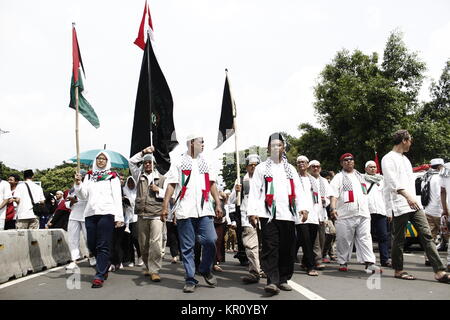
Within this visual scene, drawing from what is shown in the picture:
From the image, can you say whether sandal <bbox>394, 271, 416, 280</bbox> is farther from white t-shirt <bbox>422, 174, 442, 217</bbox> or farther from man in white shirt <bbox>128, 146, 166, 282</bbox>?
man in white shirt <bbox>128, 146, 166, 282</bbox>

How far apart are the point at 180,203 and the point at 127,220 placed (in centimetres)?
297

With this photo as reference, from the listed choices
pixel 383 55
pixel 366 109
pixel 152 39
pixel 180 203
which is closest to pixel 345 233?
pixel 180 203

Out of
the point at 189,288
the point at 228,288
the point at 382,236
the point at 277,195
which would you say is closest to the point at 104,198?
the point at 189,288

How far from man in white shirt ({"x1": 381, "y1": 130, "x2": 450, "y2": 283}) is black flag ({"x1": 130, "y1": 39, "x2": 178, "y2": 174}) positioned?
424 centimetres

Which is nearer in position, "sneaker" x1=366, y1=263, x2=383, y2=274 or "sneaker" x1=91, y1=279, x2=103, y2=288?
"sneaker" x1=91, y1=279, x2=103, y2=288

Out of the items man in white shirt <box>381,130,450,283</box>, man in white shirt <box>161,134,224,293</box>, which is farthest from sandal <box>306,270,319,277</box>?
man in white shirt <box>161,134,224,293</box>

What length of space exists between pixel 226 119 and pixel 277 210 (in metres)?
4.20

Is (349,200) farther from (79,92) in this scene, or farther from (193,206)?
(79,92)

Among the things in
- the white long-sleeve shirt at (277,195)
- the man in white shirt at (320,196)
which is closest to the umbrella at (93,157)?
the man in white shirt at (320,196)

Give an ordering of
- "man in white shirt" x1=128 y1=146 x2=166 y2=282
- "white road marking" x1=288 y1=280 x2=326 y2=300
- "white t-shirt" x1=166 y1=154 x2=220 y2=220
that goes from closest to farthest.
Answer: "white road marking" x1=288 y1=280 x2=326 y2=300
"white t-shirt" x1=166 y1=154 x2=220 y2=220
"man in white shirt" x1=128 y1=146 x2=166 y2=282

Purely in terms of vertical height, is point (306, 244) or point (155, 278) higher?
point (306, 244)

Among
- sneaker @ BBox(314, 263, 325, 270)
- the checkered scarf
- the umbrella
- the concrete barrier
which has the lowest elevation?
sneaker @ BBox(314, 263, 325, 270)

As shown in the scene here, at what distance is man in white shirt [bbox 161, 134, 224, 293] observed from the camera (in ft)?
19.6

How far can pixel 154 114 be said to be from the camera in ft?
27.4
